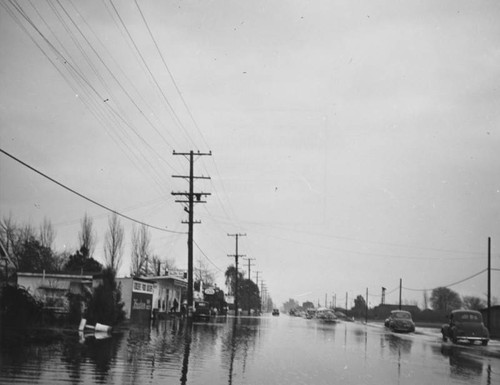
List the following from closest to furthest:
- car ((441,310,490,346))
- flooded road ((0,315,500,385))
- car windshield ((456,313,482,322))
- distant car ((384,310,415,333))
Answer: flooded road ((0,315,500,385)) → car ((441,310,490,346)) → car windshield ((456,313,482,322)) → distant car ((384,310,415,333))

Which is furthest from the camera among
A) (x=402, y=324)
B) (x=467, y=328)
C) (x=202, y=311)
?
(x=202, y=311)

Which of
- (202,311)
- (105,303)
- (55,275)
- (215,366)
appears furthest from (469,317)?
(202,311)

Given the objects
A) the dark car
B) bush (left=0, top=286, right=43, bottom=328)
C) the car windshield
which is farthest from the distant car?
bush (left=0, top=286, right=43, bottom=328)

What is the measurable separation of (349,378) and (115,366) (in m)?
5.99

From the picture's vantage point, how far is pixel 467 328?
35281mm

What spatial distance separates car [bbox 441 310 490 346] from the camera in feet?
115

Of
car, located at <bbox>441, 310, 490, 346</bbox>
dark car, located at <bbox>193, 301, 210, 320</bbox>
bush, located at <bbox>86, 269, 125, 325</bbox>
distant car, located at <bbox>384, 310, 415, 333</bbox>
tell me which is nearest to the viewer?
bush, located at <bbox>86, 269, 125, 325</bbox>

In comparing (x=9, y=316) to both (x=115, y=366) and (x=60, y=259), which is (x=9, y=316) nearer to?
(x=115, y=366)

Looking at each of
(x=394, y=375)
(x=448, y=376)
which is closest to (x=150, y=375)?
(x=394, y=375)

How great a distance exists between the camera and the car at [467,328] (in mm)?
34969

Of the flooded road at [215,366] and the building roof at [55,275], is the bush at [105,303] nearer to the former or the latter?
the flooded road at [215,366]

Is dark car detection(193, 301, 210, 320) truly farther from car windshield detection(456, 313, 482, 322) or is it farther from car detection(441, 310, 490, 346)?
car windshield detection(456, 313, 482, 322)

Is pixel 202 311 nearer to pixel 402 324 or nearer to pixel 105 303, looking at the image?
pixel 402 324

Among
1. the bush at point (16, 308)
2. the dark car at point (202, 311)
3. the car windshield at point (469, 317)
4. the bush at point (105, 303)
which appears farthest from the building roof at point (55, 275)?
the car windshield at point (469, 317)
